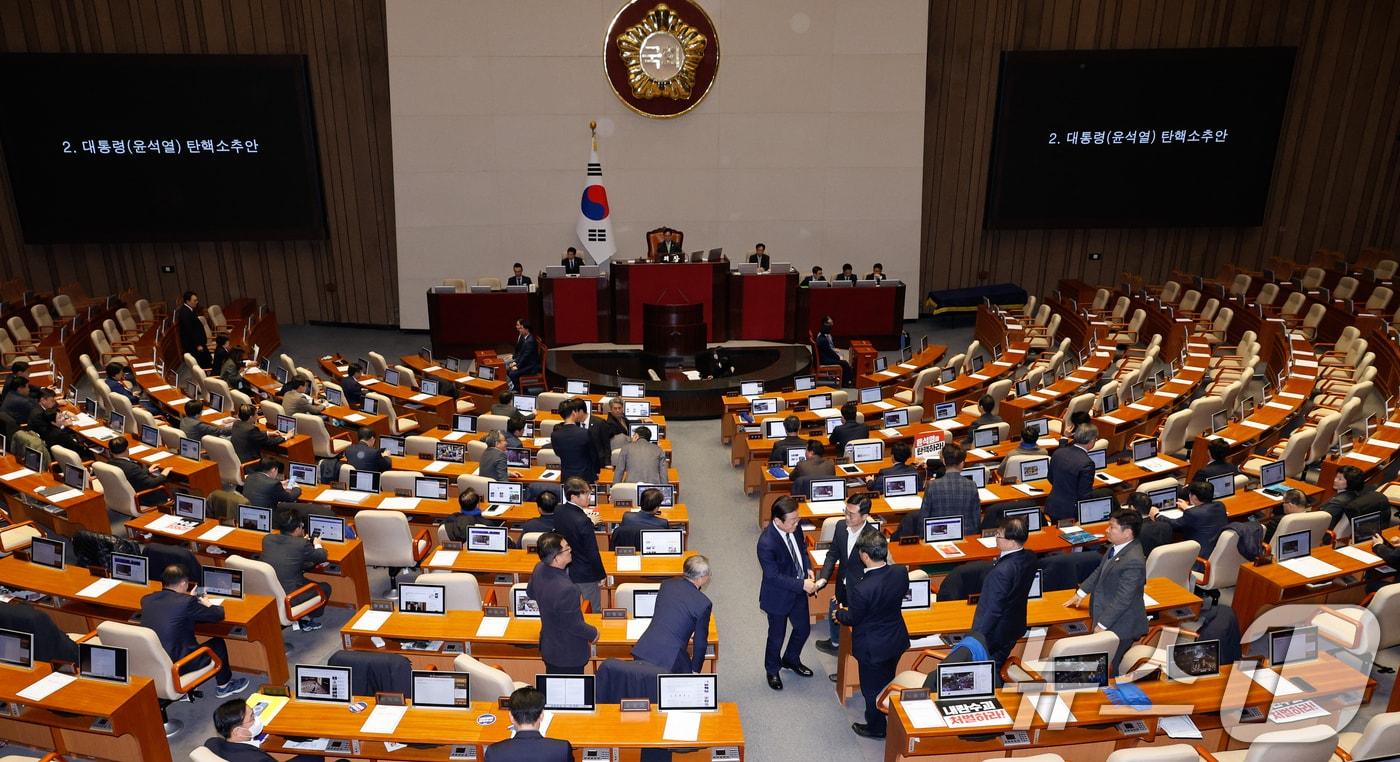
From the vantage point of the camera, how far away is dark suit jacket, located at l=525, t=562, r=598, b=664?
6.17 meters

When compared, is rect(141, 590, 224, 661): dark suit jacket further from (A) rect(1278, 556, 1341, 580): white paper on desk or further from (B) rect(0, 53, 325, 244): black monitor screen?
(B) rect(0, 53, 325, 244): black monitor screen

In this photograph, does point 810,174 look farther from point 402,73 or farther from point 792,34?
point 402,73

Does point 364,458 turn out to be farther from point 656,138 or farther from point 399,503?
point 656,138

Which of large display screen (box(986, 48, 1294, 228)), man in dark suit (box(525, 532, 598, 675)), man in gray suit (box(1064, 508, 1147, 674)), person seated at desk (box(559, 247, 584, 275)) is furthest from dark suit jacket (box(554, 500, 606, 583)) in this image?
large display screen (box(986, 48, 1294, 228))

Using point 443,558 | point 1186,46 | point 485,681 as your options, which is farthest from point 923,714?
point 1186,46

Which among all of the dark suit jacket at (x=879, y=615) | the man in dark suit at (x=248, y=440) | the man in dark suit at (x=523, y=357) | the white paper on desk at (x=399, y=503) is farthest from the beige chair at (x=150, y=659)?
the man in dark suit at (x=523, y=357)

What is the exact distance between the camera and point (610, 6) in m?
18.3

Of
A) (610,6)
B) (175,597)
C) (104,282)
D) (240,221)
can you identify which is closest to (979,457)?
(175,597)

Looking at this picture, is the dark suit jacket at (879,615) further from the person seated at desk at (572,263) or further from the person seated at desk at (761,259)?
the person seated at desk at (572,263)

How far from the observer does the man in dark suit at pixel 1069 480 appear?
8625 mm

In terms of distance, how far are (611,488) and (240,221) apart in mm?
13503

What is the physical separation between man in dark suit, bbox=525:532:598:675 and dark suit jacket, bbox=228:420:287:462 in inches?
223

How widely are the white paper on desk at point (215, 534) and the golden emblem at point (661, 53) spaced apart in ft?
42.2

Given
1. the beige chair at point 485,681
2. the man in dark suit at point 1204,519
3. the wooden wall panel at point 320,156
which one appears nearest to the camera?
the beige chair at point 485,681
